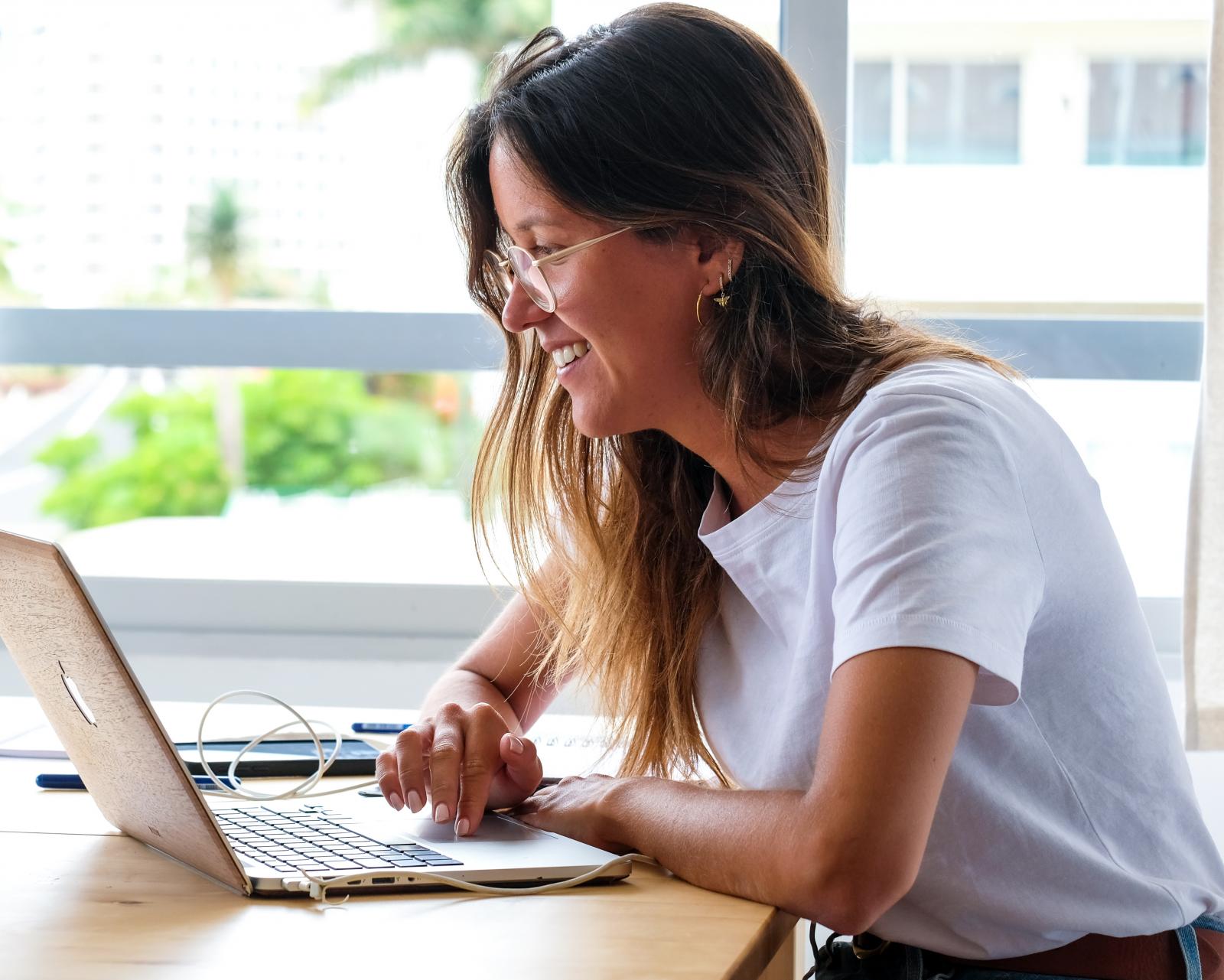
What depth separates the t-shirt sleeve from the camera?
0.86m

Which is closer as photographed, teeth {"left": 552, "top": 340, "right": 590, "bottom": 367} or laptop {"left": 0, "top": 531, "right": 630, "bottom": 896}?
laptop {"left": 0, "top": 531, "right": 630, "bottom": 896}

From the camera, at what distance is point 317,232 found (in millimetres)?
2670

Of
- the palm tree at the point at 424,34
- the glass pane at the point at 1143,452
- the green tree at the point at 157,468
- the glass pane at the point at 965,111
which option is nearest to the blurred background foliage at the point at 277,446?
the green tree at the point at 157,468

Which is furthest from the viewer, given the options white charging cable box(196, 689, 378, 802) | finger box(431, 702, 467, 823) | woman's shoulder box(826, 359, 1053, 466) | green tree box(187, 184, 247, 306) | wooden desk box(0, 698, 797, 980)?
green tree box(187, 184, 247, 306)

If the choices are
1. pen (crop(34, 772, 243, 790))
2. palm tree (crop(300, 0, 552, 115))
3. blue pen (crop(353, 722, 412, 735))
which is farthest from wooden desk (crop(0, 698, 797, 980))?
palm tree (crop(300, 0, 552, 115))

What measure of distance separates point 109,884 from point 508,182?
74 cm

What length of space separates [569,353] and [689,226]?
0.19 metres

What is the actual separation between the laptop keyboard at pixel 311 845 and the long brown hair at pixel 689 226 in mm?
372

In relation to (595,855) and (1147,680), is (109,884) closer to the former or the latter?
(595,855)

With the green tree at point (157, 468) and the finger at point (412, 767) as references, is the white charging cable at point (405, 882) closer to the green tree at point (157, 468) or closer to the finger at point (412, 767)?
the finger at point (412, 767)

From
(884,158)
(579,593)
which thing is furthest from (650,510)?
(884,158)

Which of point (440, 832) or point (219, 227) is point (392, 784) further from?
point (219, 227)

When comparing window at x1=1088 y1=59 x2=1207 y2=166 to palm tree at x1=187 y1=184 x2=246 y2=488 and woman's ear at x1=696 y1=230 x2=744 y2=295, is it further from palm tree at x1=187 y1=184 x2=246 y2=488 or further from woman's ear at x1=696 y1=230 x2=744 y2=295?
palm tree at x1=187 y1=184 x2=246 y2=488

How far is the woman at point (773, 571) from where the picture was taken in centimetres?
88
